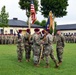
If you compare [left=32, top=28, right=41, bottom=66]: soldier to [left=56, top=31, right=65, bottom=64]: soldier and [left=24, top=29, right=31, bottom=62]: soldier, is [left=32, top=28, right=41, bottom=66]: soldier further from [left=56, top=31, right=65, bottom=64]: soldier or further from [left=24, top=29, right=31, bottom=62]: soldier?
[left=24, top=29, right=31, bottom=62]: soldier

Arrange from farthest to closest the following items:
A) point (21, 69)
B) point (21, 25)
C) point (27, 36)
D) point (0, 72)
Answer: point (21, 25) → point (27, 36) → point (21, 69) → point (0, 72)

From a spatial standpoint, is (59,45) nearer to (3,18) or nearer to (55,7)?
(55,7)

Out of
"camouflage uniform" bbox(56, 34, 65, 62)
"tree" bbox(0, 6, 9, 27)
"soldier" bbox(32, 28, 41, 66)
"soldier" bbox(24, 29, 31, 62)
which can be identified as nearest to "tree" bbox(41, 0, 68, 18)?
"tree" bbox(0, 6, 9, 27)

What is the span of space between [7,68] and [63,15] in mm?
44682

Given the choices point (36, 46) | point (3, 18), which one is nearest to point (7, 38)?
point (3, 18)

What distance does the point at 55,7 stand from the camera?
58.8 meters

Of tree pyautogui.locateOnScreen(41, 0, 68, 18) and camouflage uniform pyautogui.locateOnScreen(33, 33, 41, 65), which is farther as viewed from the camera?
tree pyautogui.locateOnScreen(41, 0, 68, 18)

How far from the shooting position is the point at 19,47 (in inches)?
757

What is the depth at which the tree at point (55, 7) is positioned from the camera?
58750 mm

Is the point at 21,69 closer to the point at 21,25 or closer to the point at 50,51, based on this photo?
the point at 50,51

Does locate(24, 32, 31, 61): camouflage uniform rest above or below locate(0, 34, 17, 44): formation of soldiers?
above

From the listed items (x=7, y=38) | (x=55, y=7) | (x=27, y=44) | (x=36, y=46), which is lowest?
(x=7, y=38)

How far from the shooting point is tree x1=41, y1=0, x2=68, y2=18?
5875cm

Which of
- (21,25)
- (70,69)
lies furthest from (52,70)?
(21,25)
